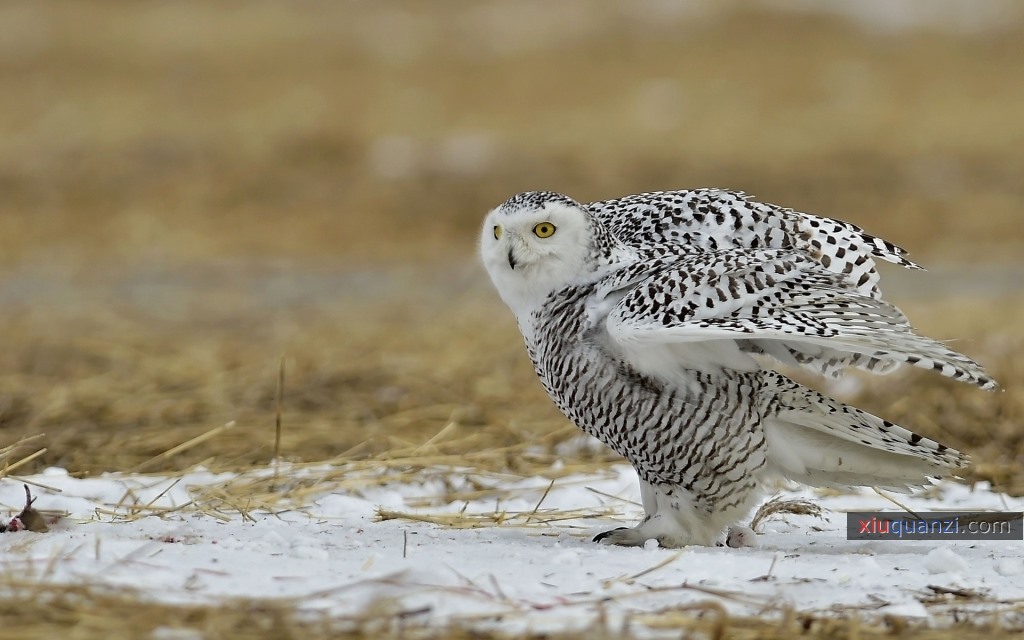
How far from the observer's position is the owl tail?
138 inches

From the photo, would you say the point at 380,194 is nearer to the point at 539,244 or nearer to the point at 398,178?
the point at 398,178

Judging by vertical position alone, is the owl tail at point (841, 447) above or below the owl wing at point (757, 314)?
below

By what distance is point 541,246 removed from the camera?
138 inches

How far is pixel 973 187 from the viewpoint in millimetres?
13266

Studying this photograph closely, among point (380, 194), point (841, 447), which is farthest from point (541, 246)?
point (380, 194)

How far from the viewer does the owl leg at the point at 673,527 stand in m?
3.56

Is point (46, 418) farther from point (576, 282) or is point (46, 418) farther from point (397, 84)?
point (397, 84)

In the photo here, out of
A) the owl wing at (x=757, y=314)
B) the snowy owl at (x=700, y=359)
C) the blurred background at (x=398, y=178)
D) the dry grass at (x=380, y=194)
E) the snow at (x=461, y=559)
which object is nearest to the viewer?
the snow at (x=461, y=559)

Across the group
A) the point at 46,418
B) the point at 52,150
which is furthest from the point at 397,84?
the point at 46,418

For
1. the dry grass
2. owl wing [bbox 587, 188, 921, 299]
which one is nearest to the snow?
the dry grass

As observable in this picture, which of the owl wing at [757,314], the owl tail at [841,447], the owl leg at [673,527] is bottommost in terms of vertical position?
the owl leg at [673,527]

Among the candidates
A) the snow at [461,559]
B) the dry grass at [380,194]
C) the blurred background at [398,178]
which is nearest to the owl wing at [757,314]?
the snow at [461,559]

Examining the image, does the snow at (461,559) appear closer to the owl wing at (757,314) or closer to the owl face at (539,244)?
the owl wing at (757,314)

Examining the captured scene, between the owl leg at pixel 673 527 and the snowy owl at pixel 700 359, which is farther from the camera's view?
the owl leg at pixel 673 527
